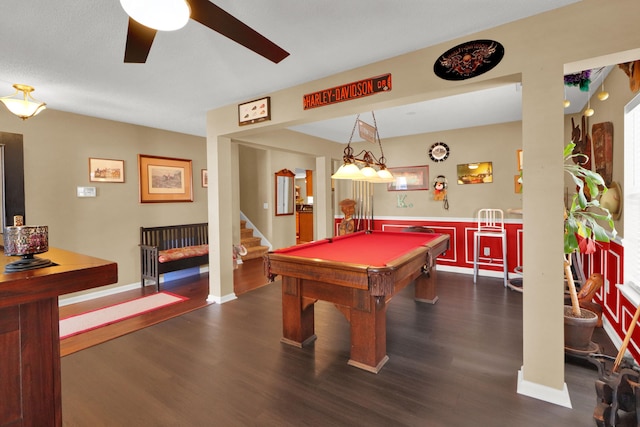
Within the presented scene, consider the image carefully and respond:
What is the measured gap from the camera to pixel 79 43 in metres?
2.23

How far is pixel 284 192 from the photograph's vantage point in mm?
7023

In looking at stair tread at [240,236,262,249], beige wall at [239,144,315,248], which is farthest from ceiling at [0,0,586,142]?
stair tread at [240,236,262,249]

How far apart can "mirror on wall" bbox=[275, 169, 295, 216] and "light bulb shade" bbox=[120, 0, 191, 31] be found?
5604 mm

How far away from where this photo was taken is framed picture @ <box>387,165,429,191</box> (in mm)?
5500

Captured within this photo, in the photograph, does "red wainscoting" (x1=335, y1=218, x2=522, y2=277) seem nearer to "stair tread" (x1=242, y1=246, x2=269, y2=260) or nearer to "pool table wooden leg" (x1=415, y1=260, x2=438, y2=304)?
"pool table wooden leg" (x1=415, y1=260, x2=438, y2=304)

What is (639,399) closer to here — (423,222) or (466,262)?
(466,262)

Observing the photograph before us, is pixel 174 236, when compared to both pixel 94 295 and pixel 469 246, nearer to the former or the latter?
pixel 94 295

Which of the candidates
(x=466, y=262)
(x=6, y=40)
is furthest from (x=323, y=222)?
(x=6, y=40)

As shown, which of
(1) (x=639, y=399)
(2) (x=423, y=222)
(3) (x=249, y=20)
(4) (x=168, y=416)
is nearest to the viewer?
(1) (x=639, y=399)

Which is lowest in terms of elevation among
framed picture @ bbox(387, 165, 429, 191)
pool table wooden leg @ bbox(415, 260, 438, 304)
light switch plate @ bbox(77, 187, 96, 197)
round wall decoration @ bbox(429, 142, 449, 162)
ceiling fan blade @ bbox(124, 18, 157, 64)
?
pool table wooden leg @ bbox(415, 260, 438, 304)

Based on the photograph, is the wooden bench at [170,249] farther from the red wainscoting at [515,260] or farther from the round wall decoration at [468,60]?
the round wall decoration at [468,60]

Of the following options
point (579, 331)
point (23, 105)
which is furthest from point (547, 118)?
point (23, 105)

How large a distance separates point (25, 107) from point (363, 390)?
3847mm

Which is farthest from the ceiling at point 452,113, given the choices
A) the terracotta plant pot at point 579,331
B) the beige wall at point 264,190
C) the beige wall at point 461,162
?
the terracotta plant pot at point 579,331
